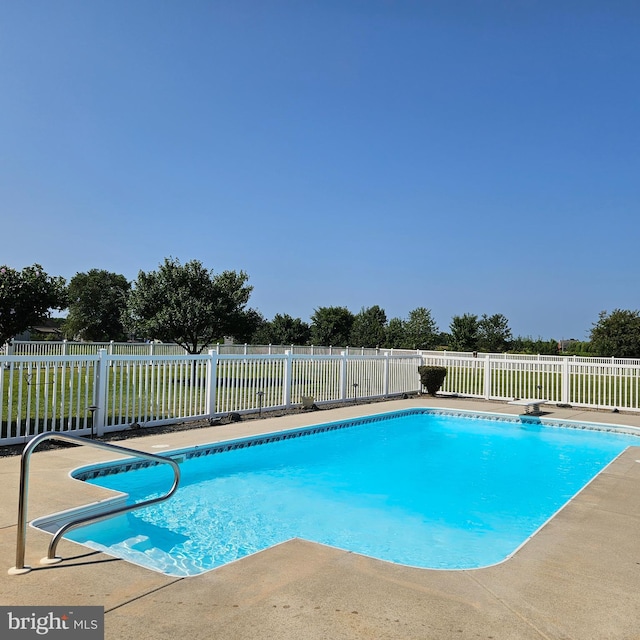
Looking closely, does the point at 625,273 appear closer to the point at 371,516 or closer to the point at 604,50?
the point at 604,50

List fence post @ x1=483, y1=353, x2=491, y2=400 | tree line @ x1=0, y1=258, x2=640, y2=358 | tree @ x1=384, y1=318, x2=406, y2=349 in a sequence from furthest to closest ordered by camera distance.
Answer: tree @ x1=384, y1=318, x2=406, y2=349, fence post @ x1=483, y1=353, x2=491, y2=400, tree line @ x1=0, y1=258, x2=640, y2=358

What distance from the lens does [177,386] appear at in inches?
446

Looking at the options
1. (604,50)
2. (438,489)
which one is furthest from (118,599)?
(604,50)

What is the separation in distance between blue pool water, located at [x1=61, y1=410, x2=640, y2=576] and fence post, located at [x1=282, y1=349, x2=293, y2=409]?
186 centimetres

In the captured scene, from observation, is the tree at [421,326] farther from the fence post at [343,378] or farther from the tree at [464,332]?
the fence post at [343,378]

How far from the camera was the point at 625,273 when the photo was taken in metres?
31.8

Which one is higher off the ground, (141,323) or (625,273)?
(625,273)

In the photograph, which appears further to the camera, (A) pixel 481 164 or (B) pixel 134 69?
(A) pixel 481 164

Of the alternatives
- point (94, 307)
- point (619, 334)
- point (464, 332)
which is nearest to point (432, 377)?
point (619, 334)

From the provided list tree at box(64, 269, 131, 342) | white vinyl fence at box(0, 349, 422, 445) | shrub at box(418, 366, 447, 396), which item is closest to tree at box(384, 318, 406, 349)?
shrub at box(418, 366, 447, 396)

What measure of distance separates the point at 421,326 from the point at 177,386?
31.6 metres

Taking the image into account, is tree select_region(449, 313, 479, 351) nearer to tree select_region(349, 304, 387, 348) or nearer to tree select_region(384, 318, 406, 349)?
tree select_region(384, 318, 406, 349)

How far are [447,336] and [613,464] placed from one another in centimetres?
3060

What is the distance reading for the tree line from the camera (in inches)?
364
